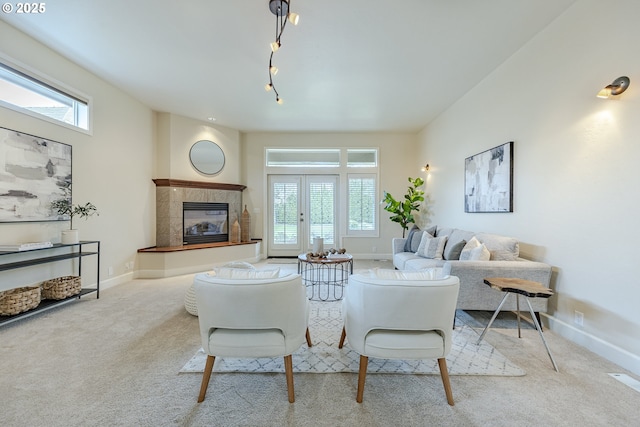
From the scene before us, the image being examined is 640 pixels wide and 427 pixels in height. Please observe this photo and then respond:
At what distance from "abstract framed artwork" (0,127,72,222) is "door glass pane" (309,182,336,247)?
450 cm

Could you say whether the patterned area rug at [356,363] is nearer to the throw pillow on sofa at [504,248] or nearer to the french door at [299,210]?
the throw pillow on sofa at [504,248]

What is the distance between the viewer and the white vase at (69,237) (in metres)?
3.23

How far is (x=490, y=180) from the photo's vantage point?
366 cm

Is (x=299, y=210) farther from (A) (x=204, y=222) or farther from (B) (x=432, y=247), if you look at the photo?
(B) (x=432, y=247)

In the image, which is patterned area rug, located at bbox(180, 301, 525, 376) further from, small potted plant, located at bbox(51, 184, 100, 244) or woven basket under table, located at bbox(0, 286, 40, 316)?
small potted plant, located at bbox(51, 184, 100, 244)

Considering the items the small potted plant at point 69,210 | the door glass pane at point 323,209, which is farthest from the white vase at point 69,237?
the door glass pane at point 323,209

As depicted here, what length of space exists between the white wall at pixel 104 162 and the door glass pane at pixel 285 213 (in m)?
2.65

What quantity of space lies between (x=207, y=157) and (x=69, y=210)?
2747 mm

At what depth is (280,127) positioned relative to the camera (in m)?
6.10

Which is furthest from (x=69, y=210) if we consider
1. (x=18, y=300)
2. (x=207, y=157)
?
(x=207, y=157)

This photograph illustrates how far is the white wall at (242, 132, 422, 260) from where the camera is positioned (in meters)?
6.53

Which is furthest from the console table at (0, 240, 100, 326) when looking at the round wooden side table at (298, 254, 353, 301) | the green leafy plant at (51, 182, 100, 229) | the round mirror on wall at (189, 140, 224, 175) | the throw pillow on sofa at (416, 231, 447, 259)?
the throw pillow on sofa at (416, 231, 447, 259)

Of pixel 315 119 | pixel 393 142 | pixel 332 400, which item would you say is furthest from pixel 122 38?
pixel 393 142

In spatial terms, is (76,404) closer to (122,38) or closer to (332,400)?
(332,400)
